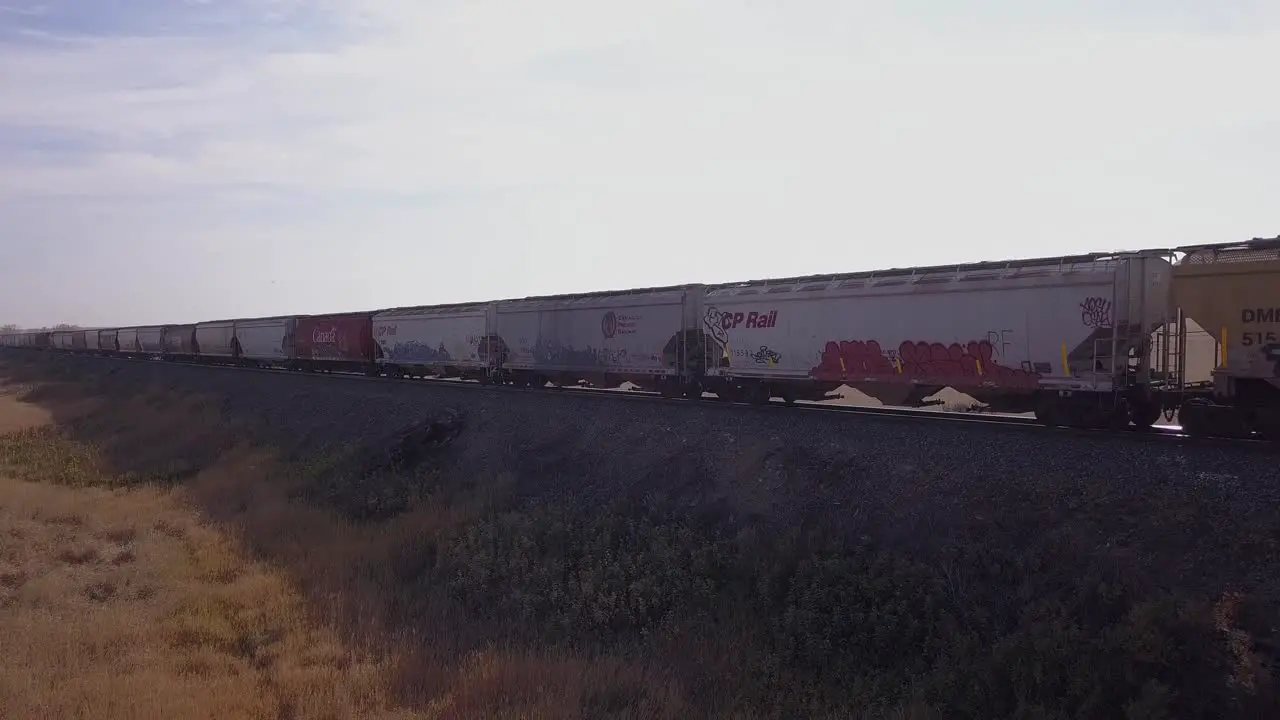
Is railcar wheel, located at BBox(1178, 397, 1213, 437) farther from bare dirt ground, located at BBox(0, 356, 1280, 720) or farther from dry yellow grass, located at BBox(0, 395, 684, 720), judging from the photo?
dry yellow grass, located at BBox(0, 395, 684, 720)

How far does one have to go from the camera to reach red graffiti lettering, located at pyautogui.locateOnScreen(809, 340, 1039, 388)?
16.3 m

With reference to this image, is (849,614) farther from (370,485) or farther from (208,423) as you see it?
(208,423)

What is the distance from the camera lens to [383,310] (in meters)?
38.6

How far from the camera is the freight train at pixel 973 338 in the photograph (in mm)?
13148

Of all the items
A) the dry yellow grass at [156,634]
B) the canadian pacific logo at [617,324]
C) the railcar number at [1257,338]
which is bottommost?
the dry yellow grass at [156,634]

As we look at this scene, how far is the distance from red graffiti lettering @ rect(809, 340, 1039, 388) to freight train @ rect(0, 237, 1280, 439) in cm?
3

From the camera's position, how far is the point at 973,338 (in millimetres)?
16688

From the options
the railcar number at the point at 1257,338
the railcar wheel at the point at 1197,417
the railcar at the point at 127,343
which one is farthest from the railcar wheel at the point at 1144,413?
the railcar at the point at 127,343

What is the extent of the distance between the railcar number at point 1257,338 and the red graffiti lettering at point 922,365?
3355mm

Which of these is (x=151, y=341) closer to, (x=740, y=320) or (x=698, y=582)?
(x=740, y=320)

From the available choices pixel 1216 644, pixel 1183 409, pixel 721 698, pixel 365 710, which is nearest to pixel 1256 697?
pixel 1216 644

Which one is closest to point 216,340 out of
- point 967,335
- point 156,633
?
point 156,633

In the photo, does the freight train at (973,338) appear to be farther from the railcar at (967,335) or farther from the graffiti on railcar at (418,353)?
the graffiti on railcar at (418,353)

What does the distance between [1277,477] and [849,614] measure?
5.45m
